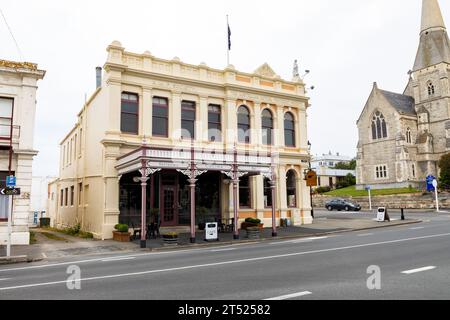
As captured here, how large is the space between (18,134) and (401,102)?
2394 inches

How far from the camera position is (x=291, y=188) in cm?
2697

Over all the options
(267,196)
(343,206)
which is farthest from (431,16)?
(267,196)

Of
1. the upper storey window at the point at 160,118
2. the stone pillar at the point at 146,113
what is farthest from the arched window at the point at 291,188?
the stone pillar at the point at 146,113

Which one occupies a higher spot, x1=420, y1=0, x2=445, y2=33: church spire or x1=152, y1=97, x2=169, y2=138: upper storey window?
x1=420, y1=0, x2=445, y2=33: church spire

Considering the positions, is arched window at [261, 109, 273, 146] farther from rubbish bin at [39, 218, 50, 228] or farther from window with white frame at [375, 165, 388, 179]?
window with white frame at [375, 165, 388, 179]

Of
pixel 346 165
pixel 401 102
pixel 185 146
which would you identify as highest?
pixel 401 102

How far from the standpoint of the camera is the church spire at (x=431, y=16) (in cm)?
6269

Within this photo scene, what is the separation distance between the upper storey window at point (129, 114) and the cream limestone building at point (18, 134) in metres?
4.41

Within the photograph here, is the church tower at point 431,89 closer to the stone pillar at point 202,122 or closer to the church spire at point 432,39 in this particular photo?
the church spire at point 432,39

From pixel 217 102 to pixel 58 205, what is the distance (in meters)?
19.3

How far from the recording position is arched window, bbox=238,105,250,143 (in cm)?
2525

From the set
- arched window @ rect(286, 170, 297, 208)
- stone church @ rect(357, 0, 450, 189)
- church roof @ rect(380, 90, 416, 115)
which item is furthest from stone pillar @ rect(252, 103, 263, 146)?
church roof @ rect(380, 90, 416, 115)

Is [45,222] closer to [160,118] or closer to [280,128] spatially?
[160,118]
